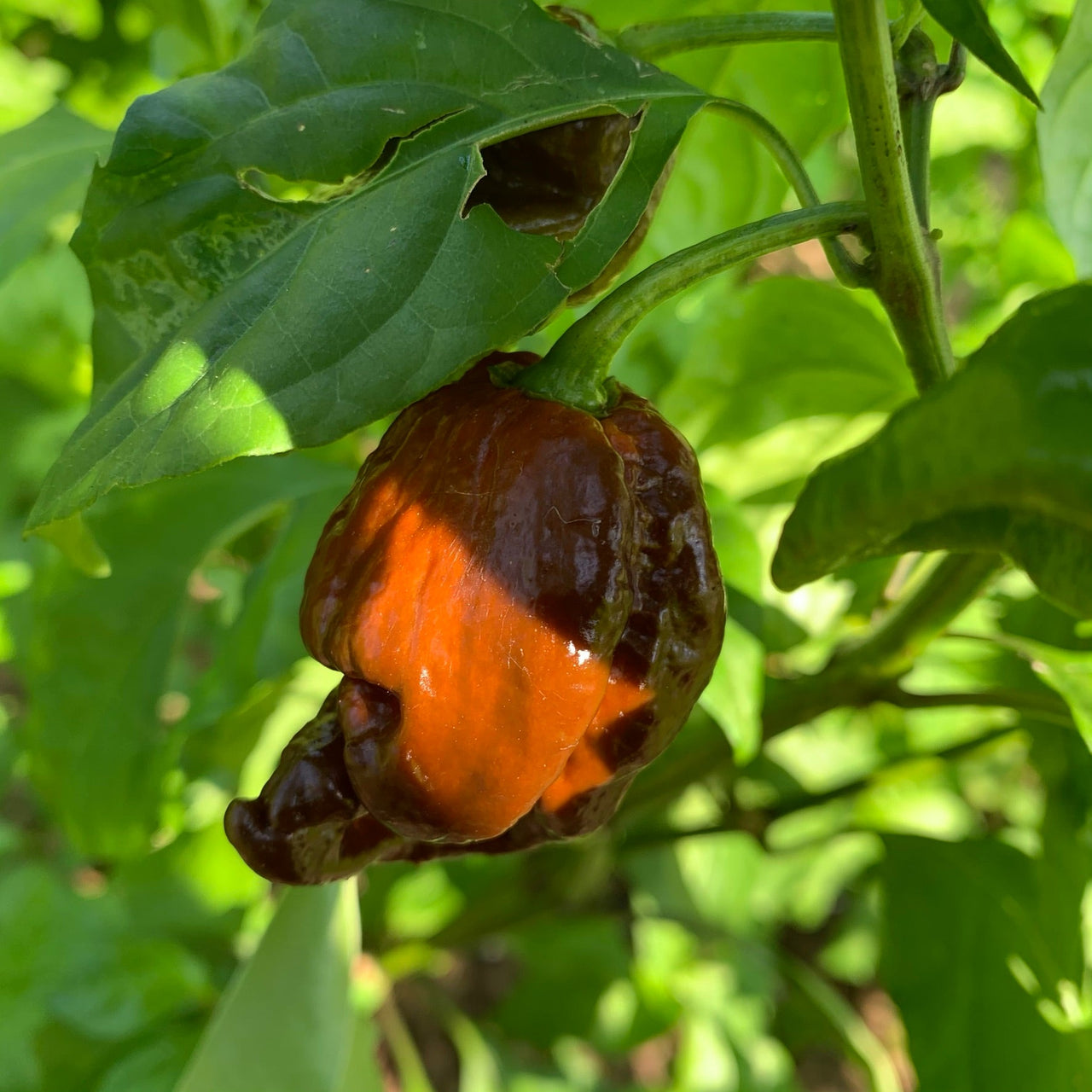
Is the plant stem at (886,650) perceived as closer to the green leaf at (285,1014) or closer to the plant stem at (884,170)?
the plant stem at (884,170)

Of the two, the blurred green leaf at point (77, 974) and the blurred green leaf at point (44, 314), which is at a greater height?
the blurred green leaf at point (44, 314)

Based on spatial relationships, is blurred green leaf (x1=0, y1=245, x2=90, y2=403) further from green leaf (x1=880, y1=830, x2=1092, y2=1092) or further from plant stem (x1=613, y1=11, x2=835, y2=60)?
green leaf (x1=880, y1=830, x2=1092, y2=1092)

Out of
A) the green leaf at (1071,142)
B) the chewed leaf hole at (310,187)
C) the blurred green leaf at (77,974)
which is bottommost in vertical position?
the blurred green leaf at (77,974)


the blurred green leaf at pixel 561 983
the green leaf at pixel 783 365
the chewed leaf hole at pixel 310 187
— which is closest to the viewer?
the chewed leaf hole at pixel 310 187

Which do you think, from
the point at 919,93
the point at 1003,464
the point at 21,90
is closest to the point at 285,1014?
the point at 1003,464

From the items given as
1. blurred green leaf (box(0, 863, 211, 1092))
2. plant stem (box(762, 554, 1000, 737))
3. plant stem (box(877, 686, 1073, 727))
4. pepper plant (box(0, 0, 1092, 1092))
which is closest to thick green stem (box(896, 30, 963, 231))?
pepper plant (box(0, 0, 1092, 1092))

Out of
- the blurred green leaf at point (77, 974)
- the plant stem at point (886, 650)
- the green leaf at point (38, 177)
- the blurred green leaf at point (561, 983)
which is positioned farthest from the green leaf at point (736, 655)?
the blurred green leaf at point (561, 983)

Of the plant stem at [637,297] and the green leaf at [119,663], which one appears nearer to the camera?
the plant stem at [637,297]

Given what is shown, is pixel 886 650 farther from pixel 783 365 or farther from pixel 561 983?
pixel 561 983

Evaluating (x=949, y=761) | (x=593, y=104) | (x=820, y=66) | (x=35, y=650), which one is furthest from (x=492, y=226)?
(x=949, y=761)
